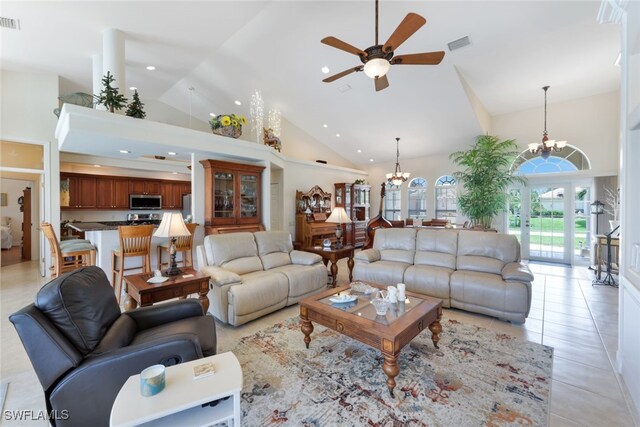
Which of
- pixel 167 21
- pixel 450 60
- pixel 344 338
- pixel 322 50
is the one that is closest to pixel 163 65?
pixel 167 21

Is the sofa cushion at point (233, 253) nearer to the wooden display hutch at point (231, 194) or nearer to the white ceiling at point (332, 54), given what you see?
the wooden display hutch at point (231, 194)

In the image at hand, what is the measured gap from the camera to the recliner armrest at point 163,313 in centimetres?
208

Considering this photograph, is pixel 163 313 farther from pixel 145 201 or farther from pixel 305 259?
pixel 145 201

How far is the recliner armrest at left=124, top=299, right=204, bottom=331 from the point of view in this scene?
6.82 ft

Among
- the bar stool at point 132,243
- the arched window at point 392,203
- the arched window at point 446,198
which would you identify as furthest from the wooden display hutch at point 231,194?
the arched window at point 446,198

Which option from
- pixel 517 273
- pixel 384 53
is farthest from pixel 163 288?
pixel 517 273

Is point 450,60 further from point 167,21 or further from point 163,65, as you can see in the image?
point 163,65

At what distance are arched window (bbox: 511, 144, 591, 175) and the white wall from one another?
1378 centimetres

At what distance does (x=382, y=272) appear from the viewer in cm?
397

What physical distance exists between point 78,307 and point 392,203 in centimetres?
878

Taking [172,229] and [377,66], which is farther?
[172,229]

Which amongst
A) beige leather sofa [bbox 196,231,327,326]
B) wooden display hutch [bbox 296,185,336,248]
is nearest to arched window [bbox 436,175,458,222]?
wooden display hutch [bbox 296,185,336,248]

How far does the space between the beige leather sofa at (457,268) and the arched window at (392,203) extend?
15.5 ft

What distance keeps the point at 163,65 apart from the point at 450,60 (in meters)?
5.37
